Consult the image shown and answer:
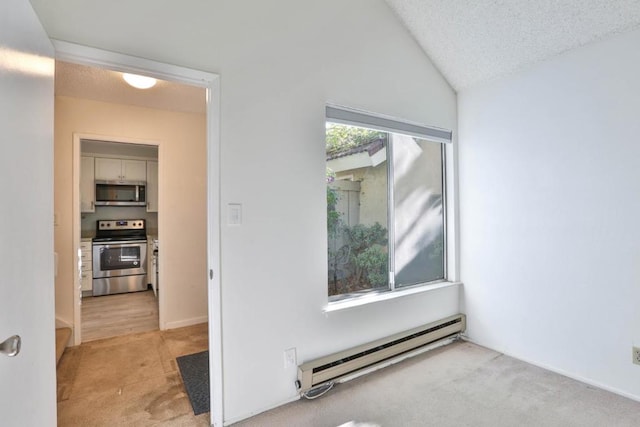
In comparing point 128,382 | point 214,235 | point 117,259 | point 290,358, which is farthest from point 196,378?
point 117,259

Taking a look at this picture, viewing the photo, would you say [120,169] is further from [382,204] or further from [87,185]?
[382,204]

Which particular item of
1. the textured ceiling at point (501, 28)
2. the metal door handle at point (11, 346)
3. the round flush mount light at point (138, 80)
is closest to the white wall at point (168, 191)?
the round flush mount light at point (138, 80)

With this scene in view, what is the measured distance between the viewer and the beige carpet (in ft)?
6.08

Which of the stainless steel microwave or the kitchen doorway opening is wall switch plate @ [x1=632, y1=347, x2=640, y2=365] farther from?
the stainless steel microwave

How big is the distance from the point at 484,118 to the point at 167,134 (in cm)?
324

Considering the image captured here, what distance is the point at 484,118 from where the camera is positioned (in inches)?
112

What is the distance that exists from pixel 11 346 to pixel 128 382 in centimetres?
166

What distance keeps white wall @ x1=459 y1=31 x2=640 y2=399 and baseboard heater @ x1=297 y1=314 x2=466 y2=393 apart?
334 mm

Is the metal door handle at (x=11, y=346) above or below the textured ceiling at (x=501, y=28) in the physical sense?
below

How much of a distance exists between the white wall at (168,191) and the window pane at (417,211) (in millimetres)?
2235

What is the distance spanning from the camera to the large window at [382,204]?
2.48 meters

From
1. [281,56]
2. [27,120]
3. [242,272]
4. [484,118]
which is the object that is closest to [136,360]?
[242,272]

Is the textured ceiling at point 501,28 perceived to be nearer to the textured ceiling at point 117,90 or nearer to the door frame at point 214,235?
the door frame at point 214,235

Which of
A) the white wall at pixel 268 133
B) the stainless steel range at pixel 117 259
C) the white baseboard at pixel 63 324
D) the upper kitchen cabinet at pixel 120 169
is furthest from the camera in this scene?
the upper kitchen cabinet at pixel 120 169
